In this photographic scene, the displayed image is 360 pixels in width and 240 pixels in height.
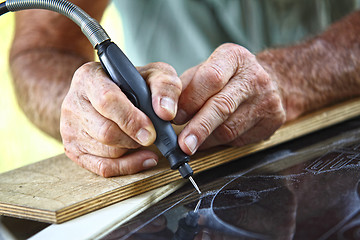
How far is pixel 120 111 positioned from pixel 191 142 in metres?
0.12

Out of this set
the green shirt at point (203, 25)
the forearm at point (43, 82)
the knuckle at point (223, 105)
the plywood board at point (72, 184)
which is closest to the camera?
the plywood board at point (72, 184)

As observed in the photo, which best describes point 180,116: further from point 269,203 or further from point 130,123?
point 269,203

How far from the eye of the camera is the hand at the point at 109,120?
0.58 meters

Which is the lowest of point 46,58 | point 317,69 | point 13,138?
point 317,69

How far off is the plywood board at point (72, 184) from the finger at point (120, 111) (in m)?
0.08

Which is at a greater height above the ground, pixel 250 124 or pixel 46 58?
pixel 46 58

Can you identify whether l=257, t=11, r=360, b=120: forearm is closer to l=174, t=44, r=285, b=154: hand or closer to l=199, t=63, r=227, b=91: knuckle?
l=174, t=44, r=285, b=154: hand

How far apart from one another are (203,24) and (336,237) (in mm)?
1178

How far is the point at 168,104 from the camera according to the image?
1.92 feet

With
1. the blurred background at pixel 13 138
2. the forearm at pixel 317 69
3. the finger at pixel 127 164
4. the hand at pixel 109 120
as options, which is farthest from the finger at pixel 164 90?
the blurred background at pixel 13 138

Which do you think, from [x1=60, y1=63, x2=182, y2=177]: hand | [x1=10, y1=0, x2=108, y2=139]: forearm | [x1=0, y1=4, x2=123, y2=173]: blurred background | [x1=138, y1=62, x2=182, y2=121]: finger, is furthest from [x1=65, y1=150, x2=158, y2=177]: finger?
[x1=0, y1=4, x2=123, y2=173]: blurred background

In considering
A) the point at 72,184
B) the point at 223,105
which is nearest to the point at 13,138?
the point at 72,184

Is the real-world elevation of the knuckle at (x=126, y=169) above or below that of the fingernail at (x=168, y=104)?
below

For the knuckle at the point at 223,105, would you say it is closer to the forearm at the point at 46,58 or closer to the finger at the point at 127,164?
the finger at the point at 127,164
